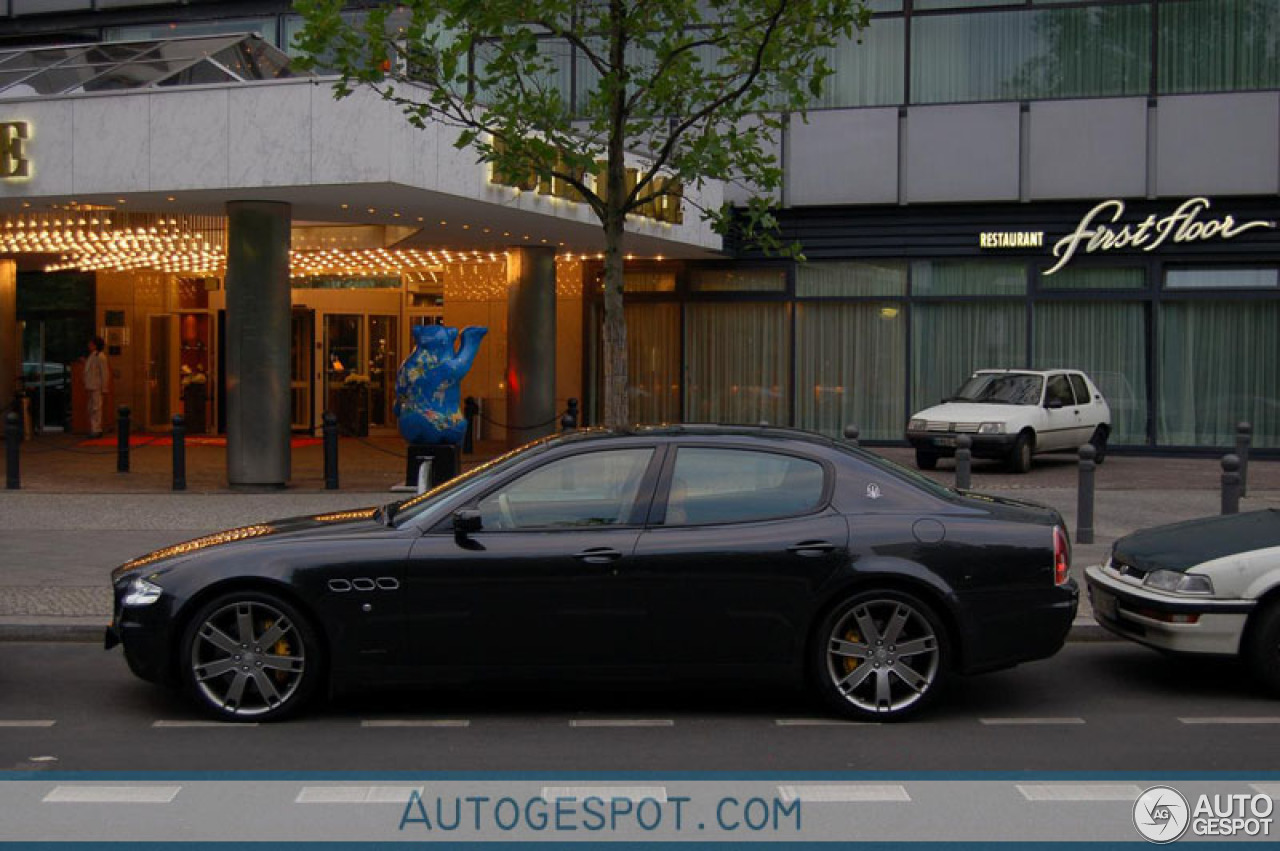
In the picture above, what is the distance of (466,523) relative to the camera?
276 inches

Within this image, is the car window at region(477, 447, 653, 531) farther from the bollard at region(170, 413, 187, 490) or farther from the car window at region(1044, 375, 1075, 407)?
the car window at region(1044, 375, 1075, 407)

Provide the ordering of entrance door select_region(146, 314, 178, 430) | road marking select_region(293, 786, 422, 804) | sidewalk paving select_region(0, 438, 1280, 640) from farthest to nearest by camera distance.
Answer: entrance door select_region(146, 314, 178, 430) < sidewalk paving select_region(0, 438, 1280, 640) < road marking select_region(293, 786, 422, 804)

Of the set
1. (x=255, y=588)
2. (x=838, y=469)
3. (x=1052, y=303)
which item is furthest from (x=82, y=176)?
(x=1052, y=303)

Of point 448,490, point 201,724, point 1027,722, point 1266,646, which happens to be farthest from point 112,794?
point 1266,646

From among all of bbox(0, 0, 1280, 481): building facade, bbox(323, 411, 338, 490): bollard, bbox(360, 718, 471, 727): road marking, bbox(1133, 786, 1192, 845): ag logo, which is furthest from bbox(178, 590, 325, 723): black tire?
bbox(0, 0, 1280, 481): building facade

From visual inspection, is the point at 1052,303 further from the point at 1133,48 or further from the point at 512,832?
the point at 512,832

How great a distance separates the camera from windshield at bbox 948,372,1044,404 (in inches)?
851

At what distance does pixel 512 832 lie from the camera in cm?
542

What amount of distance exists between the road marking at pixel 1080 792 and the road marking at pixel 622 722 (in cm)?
188

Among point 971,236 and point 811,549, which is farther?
point 971,236

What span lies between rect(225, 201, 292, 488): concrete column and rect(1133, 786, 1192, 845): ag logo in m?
13.5

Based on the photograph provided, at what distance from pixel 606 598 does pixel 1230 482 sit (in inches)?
339

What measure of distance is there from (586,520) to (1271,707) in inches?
150

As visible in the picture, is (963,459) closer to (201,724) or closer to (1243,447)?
(1243,447)
